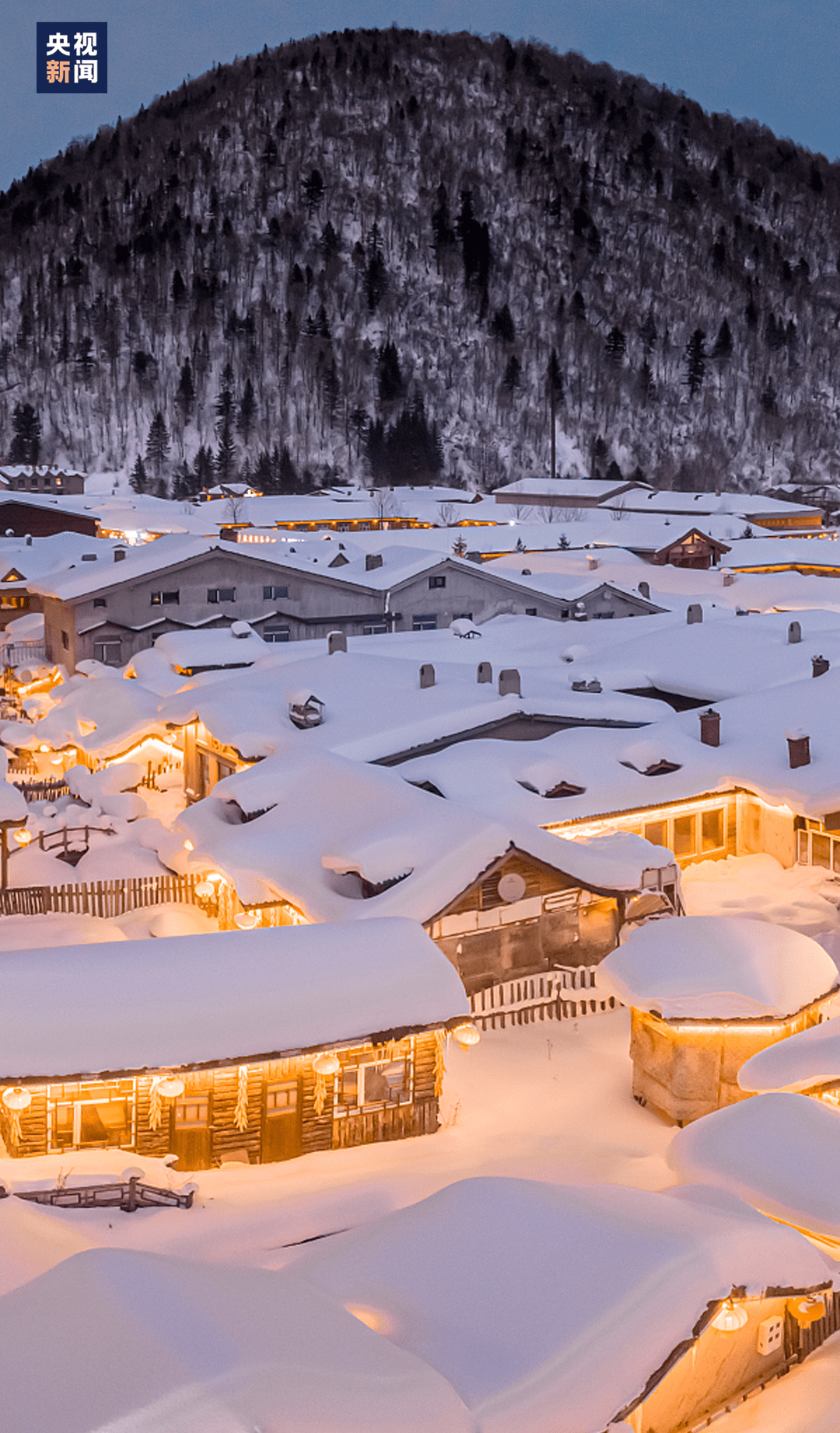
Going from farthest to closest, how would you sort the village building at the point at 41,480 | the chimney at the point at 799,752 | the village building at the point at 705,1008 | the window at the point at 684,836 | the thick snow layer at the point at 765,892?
the village building at the point at 41,480, the window at the point at 684,836, the chimney at the point at 799,752, the thick snow layer at the point at 765,892, the village building at the point at 705,1008

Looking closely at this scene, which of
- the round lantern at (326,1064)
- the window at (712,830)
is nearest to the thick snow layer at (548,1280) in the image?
the round lantern at (326,1064)

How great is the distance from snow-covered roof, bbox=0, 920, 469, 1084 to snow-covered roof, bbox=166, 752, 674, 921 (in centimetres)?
266

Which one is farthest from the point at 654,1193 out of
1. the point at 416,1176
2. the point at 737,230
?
the point at 737,230

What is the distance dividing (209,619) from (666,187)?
179 m

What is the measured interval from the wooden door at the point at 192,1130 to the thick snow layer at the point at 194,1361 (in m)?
5.37

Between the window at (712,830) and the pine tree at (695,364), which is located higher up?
the pine tree at (695,364)

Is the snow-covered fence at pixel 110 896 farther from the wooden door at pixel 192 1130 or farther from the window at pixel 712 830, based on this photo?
the window at pixel 712 830

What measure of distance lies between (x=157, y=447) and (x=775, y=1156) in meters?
134

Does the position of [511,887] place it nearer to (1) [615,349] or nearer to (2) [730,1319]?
(2) [730,1319]

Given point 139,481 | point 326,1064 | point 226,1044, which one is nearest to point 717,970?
point 326,1064

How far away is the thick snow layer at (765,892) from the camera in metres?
22.6

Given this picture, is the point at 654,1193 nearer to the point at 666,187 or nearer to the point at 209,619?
the point at 209,619

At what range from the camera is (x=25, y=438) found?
451ft

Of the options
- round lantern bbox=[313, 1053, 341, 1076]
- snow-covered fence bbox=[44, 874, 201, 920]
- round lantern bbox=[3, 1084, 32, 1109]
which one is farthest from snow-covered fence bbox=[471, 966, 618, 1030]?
round lantern bbox=[3, 1084, 32, 1109]
